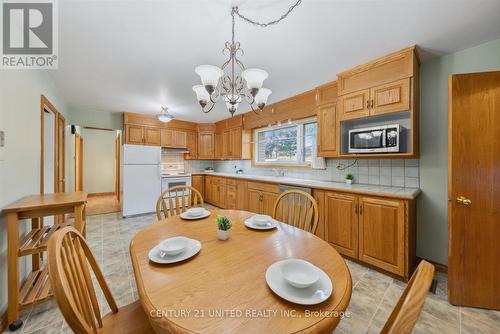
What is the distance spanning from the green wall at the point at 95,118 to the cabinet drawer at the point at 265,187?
3.44 m

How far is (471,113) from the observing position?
1664 millimetres

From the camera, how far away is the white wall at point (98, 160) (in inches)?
262

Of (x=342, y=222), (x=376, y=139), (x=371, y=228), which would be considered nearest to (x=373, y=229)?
(x=371, y=228)

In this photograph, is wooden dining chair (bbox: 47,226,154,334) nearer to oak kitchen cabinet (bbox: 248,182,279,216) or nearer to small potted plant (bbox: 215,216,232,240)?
small potted plant (bbox: 215,216,232,240)

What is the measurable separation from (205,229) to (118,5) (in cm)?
179

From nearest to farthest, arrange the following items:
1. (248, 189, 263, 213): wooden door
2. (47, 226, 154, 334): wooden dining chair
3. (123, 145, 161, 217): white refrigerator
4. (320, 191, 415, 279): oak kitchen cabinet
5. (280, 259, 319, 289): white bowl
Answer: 1. (47, 226, 154, 334): wooden dining chair
2. (280, 259, 319, 289): white bowl
3. (320, 191, 415, 279): oak kitchen cabinet
4. (248, 189, 263, 213): wooden door
5. (123, 145, 161, 217): white refrigerator

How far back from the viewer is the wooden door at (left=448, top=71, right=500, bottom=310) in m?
1.60

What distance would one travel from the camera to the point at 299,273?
2.81ft

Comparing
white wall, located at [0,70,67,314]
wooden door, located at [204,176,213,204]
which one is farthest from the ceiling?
wooden door, located at [204,176,213,204]

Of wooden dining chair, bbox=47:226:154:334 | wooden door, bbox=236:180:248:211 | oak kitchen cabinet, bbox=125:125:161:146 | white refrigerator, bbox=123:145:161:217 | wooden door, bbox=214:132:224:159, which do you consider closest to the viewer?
wooden dining chair, bbox=47:226:154:334

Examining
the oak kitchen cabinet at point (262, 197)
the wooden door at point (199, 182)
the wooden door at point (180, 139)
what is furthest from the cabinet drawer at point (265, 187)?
the wooden door at point (180, 139)

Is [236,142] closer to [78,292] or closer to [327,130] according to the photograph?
[327,130]

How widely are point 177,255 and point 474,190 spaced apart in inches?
95.4

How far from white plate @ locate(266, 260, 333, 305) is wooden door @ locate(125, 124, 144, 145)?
4662 mm
